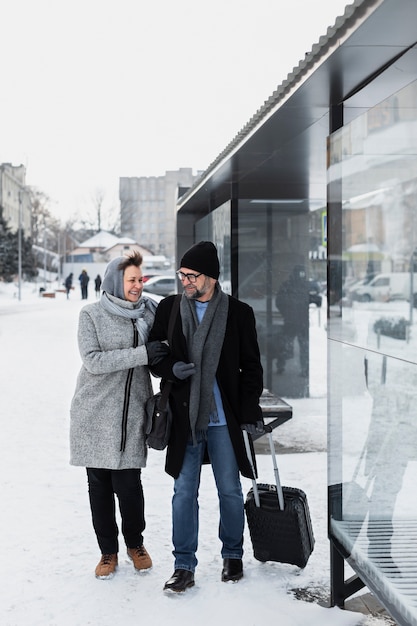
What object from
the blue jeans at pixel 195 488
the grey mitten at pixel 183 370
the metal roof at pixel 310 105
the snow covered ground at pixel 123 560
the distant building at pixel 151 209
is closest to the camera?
the metal roof at pixel 310 105

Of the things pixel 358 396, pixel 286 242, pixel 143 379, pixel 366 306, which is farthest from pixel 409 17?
pixel 286 242

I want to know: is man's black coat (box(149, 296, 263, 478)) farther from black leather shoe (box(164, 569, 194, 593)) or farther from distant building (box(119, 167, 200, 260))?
distant building (box(119, 167, 200, 260))

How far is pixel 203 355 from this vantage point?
14.2 ft

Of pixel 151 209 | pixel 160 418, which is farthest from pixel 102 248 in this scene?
pixel 160 418

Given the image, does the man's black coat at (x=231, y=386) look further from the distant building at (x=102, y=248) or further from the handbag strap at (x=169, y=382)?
the distant building at (x=102, y=248)

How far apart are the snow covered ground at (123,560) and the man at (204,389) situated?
228mm

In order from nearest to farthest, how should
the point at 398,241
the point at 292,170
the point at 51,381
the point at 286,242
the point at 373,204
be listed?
the point at 398,241, the point at 373,204, the point at 292,170, the point at 286,242, the point at 51,381

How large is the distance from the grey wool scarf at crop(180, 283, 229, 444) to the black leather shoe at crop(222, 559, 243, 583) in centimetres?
79

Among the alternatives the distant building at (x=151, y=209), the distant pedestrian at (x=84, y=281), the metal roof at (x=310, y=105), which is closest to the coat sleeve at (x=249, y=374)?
the metal roof at (x=310, y=105)

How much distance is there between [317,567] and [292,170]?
476cm

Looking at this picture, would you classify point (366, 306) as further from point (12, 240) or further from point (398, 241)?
point (12, 240)

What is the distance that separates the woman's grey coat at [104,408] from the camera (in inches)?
178

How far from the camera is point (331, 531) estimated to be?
4297 mm

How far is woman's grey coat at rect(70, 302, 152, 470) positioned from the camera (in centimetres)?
451
